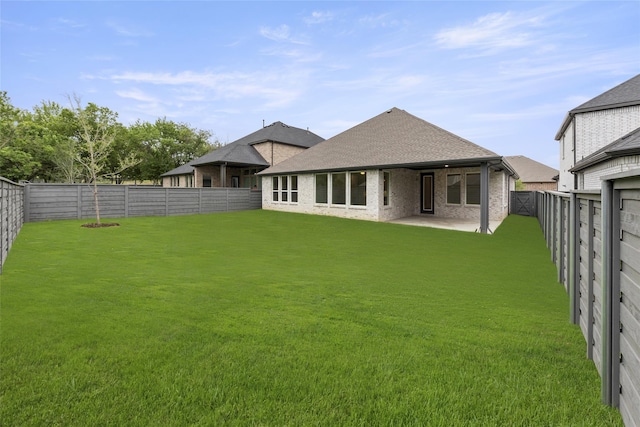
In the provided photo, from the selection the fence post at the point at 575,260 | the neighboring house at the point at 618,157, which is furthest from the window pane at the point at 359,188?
the fence post at the point at 575,260

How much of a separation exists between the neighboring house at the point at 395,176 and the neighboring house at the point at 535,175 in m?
28.5

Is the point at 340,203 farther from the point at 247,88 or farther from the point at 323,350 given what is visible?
the point at 247,88

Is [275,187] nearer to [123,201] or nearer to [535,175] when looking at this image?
[123,201]

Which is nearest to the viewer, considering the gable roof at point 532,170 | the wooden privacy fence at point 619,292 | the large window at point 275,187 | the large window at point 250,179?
the wooden privacy fence at point 619,292

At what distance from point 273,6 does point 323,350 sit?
17.6 meters

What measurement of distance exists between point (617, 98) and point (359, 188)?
43.0 ft

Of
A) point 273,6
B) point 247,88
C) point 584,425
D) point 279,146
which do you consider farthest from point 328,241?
point 247,88

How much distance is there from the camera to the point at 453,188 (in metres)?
17.0

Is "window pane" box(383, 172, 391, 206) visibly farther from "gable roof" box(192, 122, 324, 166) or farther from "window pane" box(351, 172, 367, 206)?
"gable roof" box(192, 122, 324, 166)

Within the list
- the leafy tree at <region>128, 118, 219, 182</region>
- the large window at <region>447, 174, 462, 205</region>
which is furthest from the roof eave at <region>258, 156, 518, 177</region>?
the leafy tree at <region>128, 118, 219, 182</region>

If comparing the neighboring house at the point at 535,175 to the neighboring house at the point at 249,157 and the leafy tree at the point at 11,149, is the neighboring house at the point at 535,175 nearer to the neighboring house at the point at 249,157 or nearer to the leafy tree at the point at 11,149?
the neighboring house at the point at 249,157

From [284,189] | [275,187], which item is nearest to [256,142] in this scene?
[275,187]

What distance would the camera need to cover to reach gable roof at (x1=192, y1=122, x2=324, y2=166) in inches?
1024

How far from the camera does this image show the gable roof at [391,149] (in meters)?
13.9
